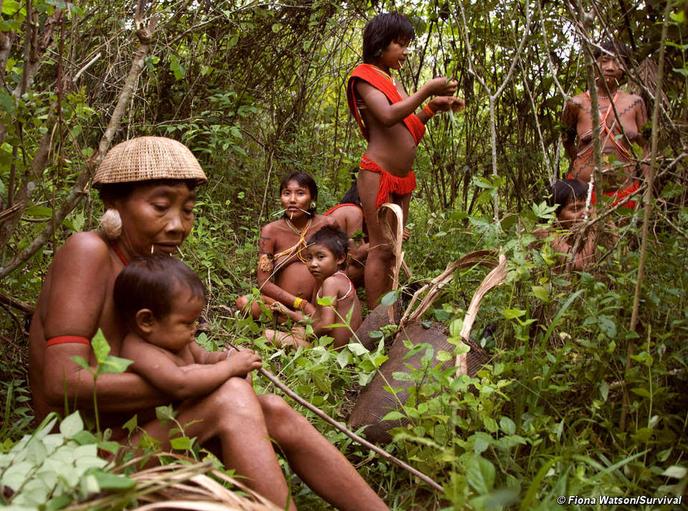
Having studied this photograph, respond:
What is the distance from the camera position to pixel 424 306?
3.12 m

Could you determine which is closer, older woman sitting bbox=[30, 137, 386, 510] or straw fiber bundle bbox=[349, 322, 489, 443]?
older woman sitting bbox=[30, 137, 386, 510]

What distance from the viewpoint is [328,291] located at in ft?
13.0

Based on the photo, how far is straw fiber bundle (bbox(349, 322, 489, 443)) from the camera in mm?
2756

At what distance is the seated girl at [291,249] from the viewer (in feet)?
15.0

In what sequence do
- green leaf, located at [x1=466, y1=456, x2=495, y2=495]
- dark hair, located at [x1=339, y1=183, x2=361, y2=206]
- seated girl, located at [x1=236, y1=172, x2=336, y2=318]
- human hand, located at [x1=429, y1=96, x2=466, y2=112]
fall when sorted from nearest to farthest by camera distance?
green leaf, located at [x1=466, y1=456, x2=495, y2=495], human hand, located at [x1=429, y1=96, x2=466, y2=112], seated girl, located at [x1=236, y1=172, x2=336, y2=318], dark hair, located at [x1=339, y1=183, x2=361, y2=206]

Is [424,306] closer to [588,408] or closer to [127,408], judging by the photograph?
[588,408]

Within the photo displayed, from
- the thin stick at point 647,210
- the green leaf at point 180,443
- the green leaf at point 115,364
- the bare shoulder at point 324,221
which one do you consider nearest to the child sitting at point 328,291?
the bare shoulder at point 324,221

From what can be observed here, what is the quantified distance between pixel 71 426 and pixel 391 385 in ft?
4.83

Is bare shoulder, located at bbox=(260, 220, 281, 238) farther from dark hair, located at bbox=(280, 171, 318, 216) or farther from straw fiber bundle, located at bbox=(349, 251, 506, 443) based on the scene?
straw fiber bundle, located at bbox=(349, 251, 506, 443)

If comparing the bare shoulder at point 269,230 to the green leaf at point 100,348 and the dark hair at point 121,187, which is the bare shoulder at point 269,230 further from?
the green leaf at point 100,348

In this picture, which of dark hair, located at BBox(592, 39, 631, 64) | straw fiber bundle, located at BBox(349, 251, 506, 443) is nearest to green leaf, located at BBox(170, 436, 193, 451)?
straw fiber bundle, located at BBox(349, 251, 506, 443)

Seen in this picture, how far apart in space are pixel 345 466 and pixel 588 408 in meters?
0.79

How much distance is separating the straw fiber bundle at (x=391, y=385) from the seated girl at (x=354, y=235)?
169 cm

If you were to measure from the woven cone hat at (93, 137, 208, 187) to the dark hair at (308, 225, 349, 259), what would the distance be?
2036 mm
